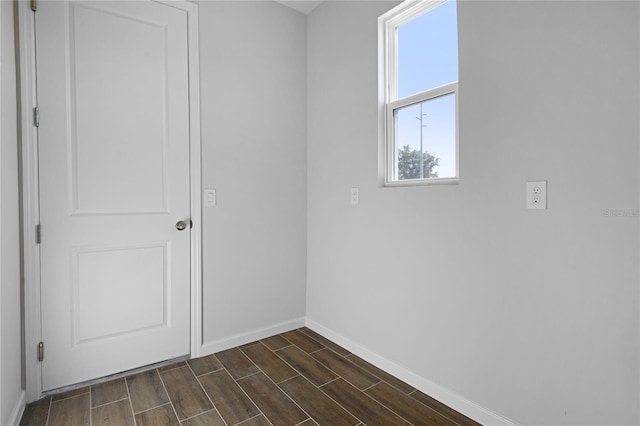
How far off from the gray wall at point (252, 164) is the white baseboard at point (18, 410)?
983 mm

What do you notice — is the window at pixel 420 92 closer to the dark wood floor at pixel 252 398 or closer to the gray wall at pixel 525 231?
the gray wall at pixel 525 231

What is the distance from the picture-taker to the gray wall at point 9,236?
148 centimetres

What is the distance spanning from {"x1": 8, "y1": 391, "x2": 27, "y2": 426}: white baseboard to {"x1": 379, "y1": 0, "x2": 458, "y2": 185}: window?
2360 millimetres

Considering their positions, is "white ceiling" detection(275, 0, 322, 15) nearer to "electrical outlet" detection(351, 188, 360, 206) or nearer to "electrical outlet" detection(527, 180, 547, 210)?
"electrical outlet" detection(351, 188, 360, 206)

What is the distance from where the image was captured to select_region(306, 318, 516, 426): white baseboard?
1651 mm

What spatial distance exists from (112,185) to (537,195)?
7.55 ft

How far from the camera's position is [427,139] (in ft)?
6.66

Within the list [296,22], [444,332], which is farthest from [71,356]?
[296,22]

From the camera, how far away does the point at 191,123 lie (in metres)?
2.31

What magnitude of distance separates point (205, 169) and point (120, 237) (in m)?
0.70

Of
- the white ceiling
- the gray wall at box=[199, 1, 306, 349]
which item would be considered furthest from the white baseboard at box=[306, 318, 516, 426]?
the white ceiling

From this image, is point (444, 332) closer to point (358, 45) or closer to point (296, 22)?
point (358, 45)

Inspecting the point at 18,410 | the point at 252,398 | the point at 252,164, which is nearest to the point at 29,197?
the point at 18,410

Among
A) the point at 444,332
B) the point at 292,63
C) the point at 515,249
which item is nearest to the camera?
the point at 515,249
